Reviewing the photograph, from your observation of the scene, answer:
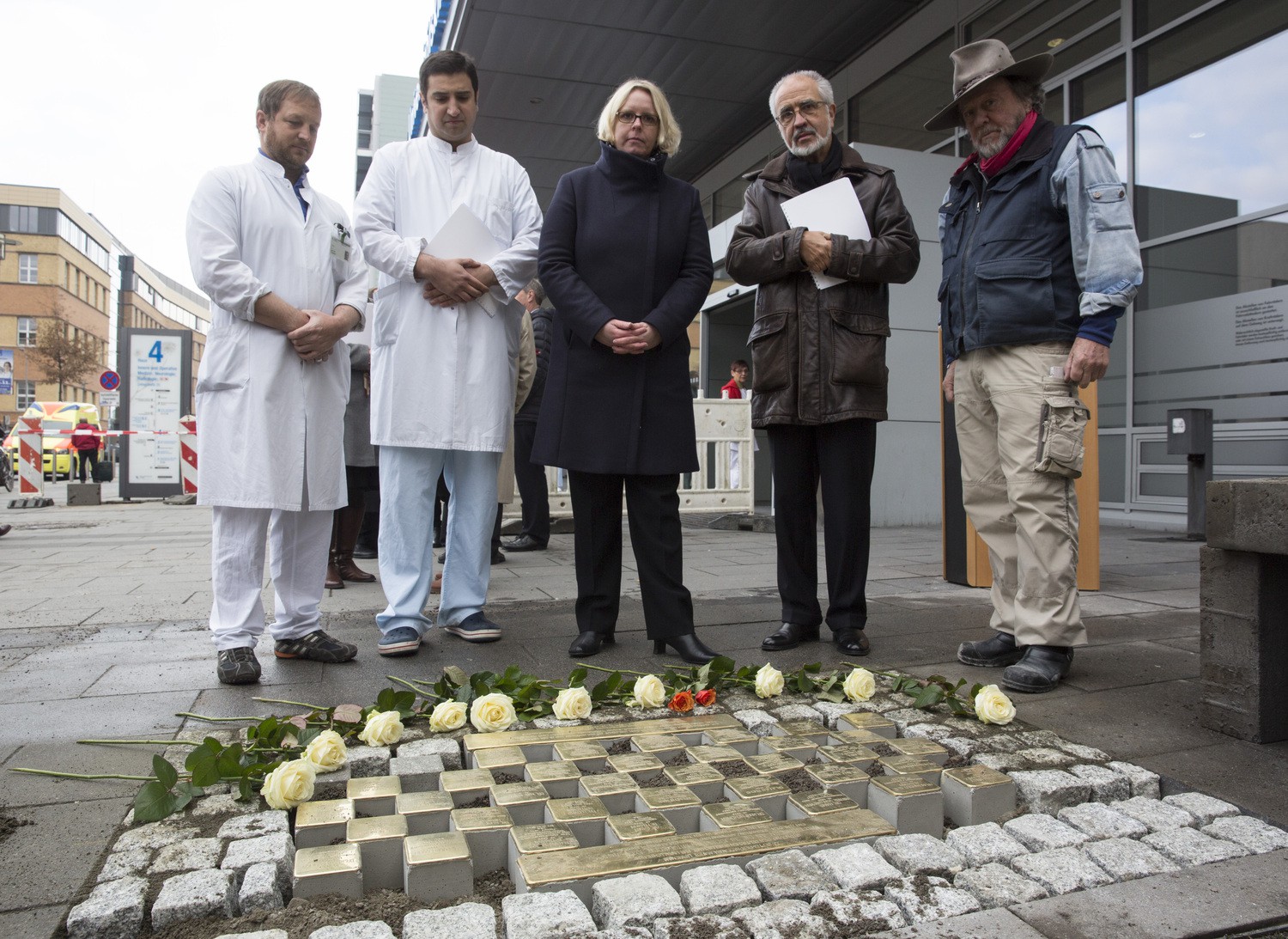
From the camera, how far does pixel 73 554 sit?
765cm

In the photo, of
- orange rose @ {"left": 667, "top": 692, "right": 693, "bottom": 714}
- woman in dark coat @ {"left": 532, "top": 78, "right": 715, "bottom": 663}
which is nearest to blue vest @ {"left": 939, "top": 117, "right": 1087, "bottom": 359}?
woman in dark coat @ {"left": 532, "top": 78, "right": 715, "bottom": 663}

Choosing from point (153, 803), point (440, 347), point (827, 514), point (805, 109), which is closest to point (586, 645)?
point (827, 514)

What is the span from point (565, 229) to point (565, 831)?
90.9 inches

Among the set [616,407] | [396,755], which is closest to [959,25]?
[616,407]

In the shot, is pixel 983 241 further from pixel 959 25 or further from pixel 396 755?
pixel 959 25

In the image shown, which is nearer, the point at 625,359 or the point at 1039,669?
the point at 1039,669

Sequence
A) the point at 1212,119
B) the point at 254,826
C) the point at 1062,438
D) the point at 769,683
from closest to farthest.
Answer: the point at 254,826
the point at 769,683
the point at 1062,438
the point at 1212,119

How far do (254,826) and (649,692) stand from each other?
1.04 meters

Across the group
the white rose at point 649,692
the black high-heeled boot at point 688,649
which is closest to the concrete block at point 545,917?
the white rose at point 649,692

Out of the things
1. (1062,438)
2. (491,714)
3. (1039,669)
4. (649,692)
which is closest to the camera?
(491,714)

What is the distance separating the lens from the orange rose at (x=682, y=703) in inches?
98.0

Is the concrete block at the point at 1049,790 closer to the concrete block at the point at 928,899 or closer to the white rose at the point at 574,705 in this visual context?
the concrete block at the point at 928,899

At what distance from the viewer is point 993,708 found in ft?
7.77

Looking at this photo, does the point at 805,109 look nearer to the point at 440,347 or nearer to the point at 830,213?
the point at 830,213
